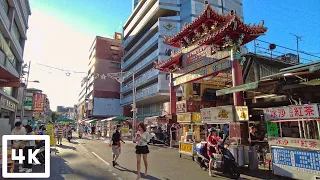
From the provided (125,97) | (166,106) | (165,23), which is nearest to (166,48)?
(165,23)

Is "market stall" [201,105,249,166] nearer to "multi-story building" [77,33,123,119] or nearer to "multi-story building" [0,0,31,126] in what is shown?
"multi-story building" [0,0,31,126]

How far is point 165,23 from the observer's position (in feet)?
124

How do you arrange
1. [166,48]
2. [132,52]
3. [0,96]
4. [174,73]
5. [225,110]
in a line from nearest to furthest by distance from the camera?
[225,110], [174,73], [0,96], [166,48], [132,52]

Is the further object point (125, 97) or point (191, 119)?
point (125, 97)

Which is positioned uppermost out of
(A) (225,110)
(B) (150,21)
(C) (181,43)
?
(B) (150,21)

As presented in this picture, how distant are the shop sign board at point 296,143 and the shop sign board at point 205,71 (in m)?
6.10

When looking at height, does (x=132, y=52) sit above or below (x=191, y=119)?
above

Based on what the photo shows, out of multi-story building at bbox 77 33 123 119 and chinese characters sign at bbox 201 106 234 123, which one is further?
multi-story building at bbox 77 33 123 119

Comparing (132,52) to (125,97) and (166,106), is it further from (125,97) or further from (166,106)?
(166,106)

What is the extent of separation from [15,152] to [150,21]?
4134 centimetres

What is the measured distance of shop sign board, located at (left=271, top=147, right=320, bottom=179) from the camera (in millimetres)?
6309

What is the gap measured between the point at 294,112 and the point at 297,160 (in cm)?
147

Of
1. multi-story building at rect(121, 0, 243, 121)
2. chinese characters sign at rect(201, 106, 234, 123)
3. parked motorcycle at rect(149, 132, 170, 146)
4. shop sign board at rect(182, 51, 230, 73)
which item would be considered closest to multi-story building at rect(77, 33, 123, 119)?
multi-story building at rect(121, 0, 243, 121)

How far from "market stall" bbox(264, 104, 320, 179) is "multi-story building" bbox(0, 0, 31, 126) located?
16.4 meters
